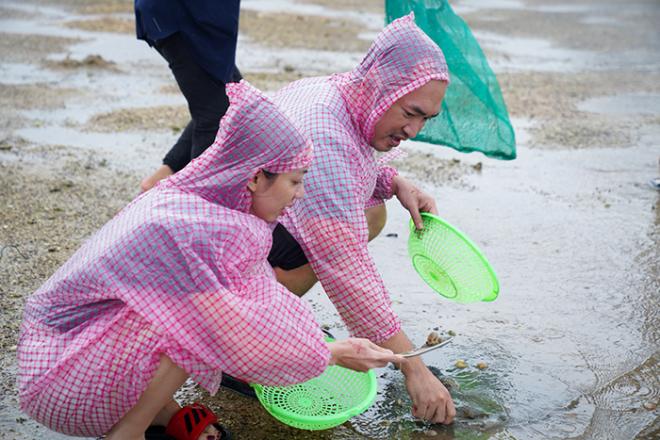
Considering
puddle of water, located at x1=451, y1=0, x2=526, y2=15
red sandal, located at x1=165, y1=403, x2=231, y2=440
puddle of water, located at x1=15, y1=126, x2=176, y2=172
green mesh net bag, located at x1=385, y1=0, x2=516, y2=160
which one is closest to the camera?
red sandal, located at x1=165, y1=403, x2=231, y2=440

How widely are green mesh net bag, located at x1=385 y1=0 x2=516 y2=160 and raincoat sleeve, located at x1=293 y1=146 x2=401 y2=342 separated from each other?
3.53ft

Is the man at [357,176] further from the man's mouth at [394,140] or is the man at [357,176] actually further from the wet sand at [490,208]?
the wet sand at [490,208]

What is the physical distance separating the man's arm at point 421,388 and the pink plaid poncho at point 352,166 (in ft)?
0.16

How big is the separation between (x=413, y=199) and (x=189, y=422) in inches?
Result: 43.1

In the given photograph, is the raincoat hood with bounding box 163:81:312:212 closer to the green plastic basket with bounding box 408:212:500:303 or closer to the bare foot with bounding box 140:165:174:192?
the green plastic basket with bounding box 408:212:500:303

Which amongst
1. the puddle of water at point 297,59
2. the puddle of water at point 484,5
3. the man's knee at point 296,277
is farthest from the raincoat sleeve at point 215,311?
the puddle of water at point 484,5

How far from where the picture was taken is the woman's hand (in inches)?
87.2

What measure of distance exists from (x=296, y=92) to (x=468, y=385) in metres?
1.14

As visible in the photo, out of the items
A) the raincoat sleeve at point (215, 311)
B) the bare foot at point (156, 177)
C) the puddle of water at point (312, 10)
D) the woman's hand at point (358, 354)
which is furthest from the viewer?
the puddle of water at point (312, 10)

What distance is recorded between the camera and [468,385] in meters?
2.93

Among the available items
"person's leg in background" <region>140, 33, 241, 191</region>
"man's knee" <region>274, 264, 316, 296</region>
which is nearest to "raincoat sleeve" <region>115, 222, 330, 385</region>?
"man's knee" <region>274, 264, 316, 296</region>

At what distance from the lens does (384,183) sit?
311 cm

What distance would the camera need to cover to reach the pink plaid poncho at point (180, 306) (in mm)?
2104

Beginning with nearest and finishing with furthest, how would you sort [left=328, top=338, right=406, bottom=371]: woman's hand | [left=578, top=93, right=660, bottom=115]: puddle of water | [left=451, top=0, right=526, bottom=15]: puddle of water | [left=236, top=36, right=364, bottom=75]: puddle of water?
[left=328, top=338, right=406, bottom=371]: woman's hand, [left=578, top=93, right=660, bottom=115]: puddle of water, [left=236, top=36, right=364, bottom=75]: puddle of water, [left=451, top=0, right=526, bottom=15]: puddle of water
